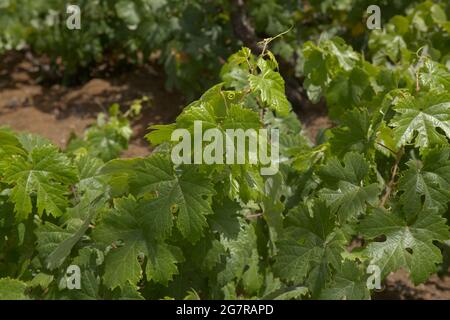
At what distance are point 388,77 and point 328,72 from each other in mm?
246

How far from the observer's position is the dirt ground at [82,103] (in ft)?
16.6

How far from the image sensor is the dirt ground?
5074 millimetres

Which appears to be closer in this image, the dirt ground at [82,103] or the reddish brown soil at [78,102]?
the dirt ground at [82,103]

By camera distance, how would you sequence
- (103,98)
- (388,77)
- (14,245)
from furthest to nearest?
(103,98)
(388,77)
(14,245)

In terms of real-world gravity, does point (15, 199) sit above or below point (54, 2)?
below

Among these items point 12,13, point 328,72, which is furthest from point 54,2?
point 328,72

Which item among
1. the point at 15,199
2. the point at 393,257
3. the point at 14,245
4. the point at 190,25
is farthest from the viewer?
the point at 190,25

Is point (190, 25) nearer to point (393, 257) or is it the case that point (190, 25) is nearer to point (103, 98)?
point (103, 98)

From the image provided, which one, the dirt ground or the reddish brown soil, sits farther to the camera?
the reddish brown soil

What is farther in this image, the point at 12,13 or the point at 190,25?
the point at 12,13

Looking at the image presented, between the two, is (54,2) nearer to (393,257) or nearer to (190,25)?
(190,25)

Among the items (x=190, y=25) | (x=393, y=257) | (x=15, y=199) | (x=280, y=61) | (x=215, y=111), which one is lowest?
(x=393, y=257)

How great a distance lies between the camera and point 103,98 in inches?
217

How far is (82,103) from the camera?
5.51 meters
